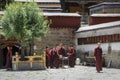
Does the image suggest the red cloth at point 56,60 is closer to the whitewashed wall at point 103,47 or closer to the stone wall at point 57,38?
the whitewashed wall at point 103,47

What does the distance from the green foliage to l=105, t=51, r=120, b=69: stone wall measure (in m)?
4.44

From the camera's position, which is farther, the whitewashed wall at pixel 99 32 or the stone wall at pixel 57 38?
the stone wall at pixel 57 38

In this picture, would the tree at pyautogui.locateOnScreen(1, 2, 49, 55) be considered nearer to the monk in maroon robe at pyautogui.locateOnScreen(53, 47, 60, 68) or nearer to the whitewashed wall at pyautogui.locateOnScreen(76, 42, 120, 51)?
the monk in maroon robe at pyautogui.locateOnScreen(53, 47, 60, 68)

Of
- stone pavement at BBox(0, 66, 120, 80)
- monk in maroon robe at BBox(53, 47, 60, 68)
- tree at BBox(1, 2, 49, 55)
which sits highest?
tree at BBox(1, 2, 49, 55)

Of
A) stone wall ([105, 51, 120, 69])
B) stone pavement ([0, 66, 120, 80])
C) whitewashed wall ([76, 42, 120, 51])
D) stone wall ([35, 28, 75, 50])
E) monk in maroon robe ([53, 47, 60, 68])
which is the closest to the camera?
stone pavement ([0, 66, 120, 80])

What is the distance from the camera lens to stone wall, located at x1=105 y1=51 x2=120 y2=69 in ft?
78.2

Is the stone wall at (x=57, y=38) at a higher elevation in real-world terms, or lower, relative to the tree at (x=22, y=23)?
lower

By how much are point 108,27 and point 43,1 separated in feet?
49.3

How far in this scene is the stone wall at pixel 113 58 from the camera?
→ 78.2ft

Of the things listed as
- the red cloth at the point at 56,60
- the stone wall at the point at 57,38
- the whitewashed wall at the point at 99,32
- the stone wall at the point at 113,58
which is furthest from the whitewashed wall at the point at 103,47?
the red cloth at the point at 56,60

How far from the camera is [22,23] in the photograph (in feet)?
81.7

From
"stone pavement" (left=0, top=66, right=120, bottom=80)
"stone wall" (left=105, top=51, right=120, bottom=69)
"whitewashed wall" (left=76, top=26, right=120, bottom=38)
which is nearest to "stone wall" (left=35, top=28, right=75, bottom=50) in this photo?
"whitewashed wall" (left=76, top=26, right=120, bottom=38)

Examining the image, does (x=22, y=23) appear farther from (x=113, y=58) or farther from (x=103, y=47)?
(x=113, y=58)

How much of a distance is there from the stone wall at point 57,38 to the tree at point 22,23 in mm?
5265
